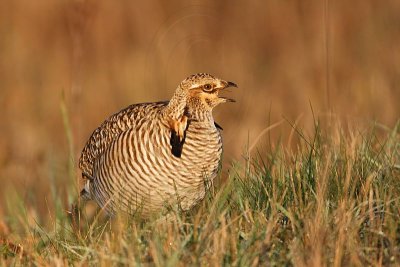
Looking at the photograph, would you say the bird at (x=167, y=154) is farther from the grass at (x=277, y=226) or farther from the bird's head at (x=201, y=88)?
the grass at (x=277, y=226)

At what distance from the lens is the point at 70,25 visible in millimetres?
5629

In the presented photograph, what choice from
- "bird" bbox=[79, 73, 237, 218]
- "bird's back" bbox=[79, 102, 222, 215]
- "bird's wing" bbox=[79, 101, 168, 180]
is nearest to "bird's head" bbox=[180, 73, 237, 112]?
"bird" bbox=[79, 73, 237, 218]

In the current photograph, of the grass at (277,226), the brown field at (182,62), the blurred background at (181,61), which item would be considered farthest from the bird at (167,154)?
the blurred background at (181,61)

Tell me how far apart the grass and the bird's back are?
25 cm

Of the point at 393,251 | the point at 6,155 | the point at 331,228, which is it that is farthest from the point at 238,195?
the point at 6,155

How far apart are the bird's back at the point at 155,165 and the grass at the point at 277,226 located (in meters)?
0.25

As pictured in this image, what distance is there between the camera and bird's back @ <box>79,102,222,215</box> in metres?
4.92

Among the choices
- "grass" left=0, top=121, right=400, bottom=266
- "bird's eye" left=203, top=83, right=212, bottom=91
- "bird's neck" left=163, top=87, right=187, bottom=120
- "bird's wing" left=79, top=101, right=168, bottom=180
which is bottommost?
"grass" left=0, top=121, right=400, bottom=266

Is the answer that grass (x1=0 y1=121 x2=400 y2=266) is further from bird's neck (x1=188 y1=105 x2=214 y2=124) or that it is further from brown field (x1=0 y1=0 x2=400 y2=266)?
brown field (x1=0 y1=0 x2=400 y2=266)

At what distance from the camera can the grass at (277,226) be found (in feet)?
12.0

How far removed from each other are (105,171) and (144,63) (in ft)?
15.8

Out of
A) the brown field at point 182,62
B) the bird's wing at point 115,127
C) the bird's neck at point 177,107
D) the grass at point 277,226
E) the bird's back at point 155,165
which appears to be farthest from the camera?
the brown field at point 182,62

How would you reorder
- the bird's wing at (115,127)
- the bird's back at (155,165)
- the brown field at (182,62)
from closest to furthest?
1. the bird's back at (155,165)
2. the bird's wing at (115,127)
3. the brown field at (182,62)

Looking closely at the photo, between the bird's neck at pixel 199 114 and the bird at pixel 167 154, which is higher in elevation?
the bird's neck at pixel 199 114
